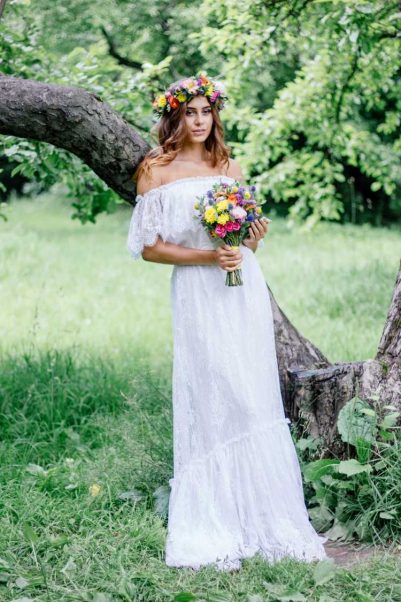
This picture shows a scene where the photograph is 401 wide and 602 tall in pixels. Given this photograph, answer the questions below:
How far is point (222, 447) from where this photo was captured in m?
3.91

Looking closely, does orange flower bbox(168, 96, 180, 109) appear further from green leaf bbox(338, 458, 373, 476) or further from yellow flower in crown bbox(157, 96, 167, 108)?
green leaf bbox(338, 458, 373, 476)

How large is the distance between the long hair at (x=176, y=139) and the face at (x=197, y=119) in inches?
0.9

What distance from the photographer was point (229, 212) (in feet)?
11.9

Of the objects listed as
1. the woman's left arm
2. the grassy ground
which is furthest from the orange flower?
the grassy ground

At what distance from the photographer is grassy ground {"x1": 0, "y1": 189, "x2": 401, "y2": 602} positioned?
346 centimetres

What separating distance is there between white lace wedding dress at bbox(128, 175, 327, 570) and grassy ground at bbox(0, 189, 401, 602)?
0.75 feet

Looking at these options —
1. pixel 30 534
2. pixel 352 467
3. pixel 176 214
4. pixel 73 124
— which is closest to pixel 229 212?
pixel 176 214

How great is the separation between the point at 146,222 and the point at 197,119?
0.51m

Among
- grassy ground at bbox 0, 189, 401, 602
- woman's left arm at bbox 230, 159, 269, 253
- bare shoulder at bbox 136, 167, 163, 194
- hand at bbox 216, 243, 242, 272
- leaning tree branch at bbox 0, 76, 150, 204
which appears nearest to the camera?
grassy ground at bbox 0, 189, 401, 602

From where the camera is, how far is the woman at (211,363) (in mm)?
3852

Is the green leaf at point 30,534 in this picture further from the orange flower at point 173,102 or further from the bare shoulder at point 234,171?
the orange flower at point 173,102

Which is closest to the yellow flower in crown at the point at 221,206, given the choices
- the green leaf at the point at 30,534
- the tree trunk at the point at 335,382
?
the tree trunk at the point at 335,382

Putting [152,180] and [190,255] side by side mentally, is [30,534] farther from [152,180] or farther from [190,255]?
[152,180]

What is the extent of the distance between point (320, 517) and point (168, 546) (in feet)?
2.50
